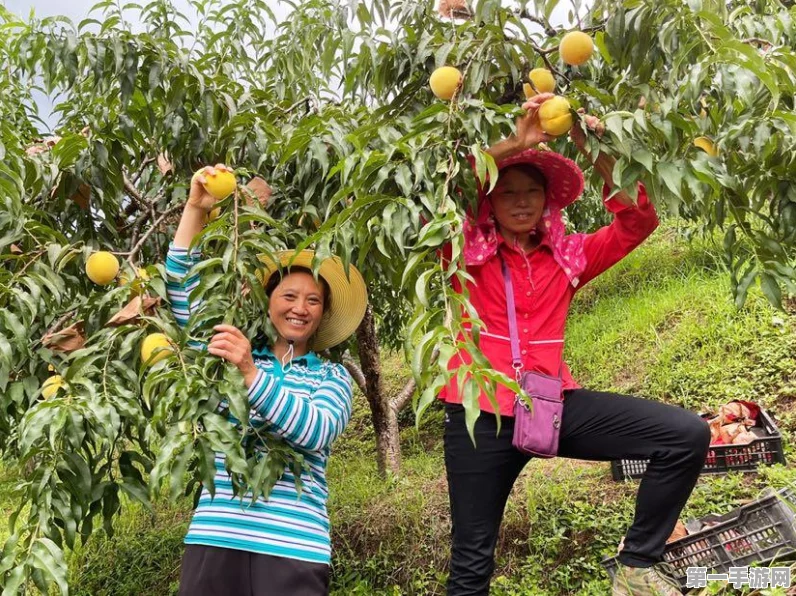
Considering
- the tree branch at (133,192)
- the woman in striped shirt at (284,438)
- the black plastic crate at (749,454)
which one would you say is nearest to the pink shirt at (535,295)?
the woman in striped shirt at (284,438)

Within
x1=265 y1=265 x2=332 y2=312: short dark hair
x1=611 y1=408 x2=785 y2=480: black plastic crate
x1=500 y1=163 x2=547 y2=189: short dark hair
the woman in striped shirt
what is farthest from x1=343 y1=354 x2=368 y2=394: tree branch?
x1=500 y1=163 x2=547 y2=189: short dark hair

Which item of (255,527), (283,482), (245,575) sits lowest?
(245,575)

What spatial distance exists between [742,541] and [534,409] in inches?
39.7

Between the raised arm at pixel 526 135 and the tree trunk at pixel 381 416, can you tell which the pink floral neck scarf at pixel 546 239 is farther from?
the tree trunk at pixel 381 416

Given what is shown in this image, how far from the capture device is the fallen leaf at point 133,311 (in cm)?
181

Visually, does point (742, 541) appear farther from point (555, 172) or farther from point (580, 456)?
point (555, 172)

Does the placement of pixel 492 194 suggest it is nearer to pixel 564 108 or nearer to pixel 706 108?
pixel 564 108

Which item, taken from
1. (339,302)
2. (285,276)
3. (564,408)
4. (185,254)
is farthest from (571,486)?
(185,254)

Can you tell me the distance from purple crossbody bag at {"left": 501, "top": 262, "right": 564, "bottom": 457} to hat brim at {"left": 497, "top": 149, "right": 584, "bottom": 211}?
0.34 metres

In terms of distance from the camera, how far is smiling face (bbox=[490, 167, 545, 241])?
6.88ft

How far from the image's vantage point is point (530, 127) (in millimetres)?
1827

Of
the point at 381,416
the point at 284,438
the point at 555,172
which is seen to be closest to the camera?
the point at 284,438

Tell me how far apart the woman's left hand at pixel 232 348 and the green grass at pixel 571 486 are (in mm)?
1009

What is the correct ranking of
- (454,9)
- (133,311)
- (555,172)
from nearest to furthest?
1. (133,311)
2. (454,9)
3. (555,172)
